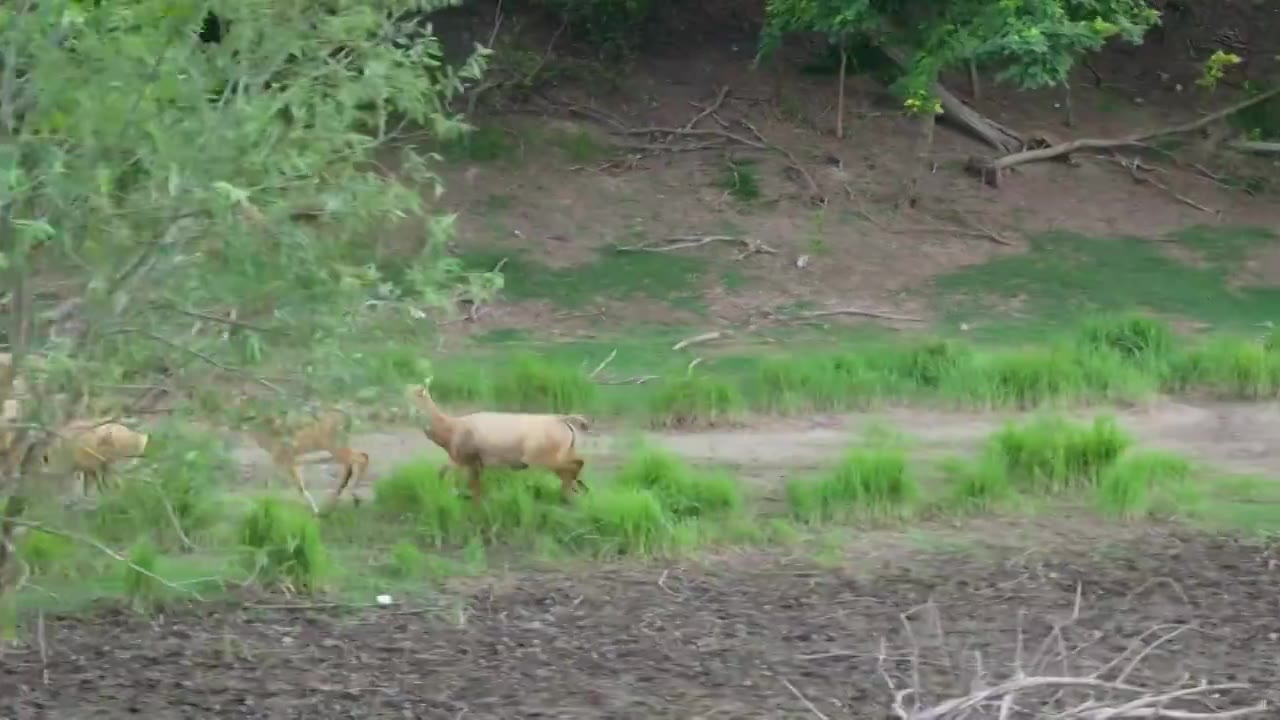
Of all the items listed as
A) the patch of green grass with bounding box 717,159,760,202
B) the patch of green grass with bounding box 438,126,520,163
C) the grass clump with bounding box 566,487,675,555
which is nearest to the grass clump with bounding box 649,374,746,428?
the grass clump with bounding box 566,487,675,555

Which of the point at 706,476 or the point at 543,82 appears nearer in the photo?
the point at 706,476

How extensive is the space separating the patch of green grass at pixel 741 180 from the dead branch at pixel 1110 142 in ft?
7.74

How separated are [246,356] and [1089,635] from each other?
11.1 feet

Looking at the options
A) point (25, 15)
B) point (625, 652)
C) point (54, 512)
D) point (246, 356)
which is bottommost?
point (625, 652)

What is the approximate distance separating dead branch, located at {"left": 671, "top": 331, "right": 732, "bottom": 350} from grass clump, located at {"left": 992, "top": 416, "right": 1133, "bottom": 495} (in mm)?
4743

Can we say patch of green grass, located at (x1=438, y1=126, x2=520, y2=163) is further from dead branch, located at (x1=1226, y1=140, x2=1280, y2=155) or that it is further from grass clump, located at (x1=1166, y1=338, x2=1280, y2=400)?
grass clump, located at (x1=1166, y1=338, x2=1280, y2=400)

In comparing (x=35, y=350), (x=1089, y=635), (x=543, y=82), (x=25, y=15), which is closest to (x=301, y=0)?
(x=25, y=15)

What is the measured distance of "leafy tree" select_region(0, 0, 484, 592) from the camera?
4.68 meters

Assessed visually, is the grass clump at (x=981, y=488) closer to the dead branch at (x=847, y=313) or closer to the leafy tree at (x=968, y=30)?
the leafy tree at (x=968, y=30)

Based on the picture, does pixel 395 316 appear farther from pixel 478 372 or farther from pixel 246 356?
pixel 478 372

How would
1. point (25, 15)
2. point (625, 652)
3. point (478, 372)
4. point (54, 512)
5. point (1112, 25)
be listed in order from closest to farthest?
point (25, 15)
point (54, 512)
point (625, 652)
point (478, 372)
point (1112, 25)

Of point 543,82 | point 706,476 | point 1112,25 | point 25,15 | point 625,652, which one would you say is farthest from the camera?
point 543,82

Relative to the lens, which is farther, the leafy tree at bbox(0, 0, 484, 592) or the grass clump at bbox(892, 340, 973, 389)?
the grass clump at bbox(892, 340, 973, 389)

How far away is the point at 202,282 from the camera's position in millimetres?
5109
